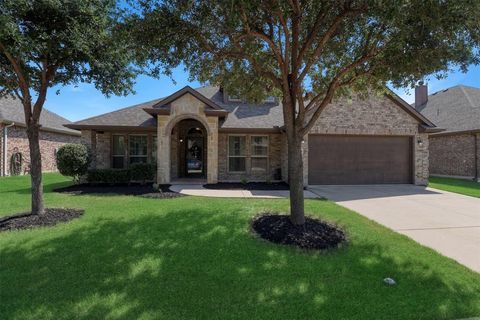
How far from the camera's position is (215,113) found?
12188mm

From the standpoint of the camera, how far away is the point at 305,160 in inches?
489

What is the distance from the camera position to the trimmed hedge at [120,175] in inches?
480

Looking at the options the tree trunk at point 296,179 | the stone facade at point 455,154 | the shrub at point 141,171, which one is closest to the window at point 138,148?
the shrub at point 141,171

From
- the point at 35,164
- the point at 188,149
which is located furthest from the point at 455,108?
the point at 35,164

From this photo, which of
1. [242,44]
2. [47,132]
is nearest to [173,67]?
[242,44]

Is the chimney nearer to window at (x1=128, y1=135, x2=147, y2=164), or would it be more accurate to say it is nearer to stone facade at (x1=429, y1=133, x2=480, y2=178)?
stone facade at (x1=429, y1=133, x2=480, y2=178)

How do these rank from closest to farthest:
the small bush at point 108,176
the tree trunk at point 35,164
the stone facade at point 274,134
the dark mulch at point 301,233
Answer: the dark mulch at point 301,233 → the tree trunk at point 35,164 → the small bush at point 108,176 → the stone facade at point 274,134

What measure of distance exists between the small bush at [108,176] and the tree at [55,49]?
5.64 m

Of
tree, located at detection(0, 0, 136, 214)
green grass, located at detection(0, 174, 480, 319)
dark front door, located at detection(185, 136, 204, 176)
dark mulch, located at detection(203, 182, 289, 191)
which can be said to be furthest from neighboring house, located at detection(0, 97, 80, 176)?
green grass, located at detection(0, 174, 480, 319)

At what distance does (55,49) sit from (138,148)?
28.2 ft

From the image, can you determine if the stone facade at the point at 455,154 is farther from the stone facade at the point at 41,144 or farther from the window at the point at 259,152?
the stone facade at the point at 41,144

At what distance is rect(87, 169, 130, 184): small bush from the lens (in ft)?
39.9

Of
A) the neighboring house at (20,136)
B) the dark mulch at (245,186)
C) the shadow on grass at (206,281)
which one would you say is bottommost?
the shadow on grass at (206,281)

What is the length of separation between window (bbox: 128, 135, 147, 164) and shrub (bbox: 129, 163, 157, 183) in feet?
5.56
